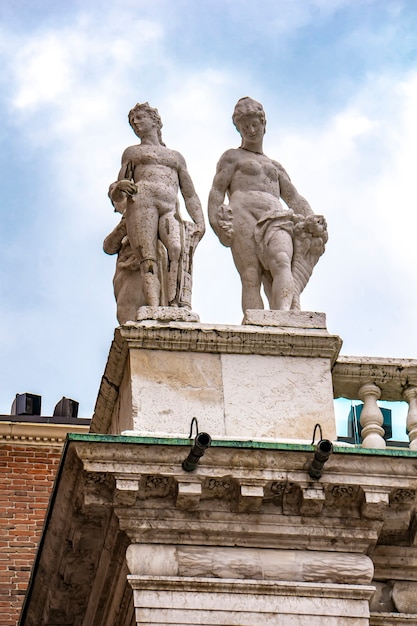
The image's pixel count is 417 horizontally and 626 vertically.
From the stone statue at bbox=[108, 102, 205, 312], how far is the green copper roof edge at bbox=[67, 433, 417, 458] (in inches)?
97.5

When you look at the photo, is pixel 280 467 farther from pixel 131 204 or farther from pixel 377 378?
pixel 131 204

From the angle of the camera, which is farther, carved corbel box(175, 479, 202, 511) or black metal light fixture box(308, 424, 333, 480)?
carved corbel box(175, 479, 202, 511)

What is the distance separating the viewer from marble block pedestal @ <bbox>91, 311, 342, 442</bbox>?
17.0m

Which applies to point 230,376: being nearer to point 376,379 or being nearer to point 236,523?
point 376,379

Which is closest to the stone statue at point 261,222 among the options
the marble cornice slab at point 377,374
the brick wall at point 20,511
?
the marble cornice slab at point 377,374

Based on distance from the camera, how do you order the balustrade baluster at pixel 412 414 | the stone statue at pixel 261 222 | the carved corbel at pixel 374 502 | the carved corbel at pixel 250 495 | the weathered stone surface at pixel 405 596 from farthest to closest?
the stone statue at pixel 261 222, the balustrade baluster at pixel 412 414, the weathered stone surface at pixel 405 596, the carved corbel at pixel 374 502, the carved corbel at pixel 250 495

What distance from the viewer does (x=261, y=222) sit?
741 inches

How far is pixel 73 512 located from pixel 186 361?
190 centimetres

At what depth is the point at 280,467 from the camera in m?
16.0

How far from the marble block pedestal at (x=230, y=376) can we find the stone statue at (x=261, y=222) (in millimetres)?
825

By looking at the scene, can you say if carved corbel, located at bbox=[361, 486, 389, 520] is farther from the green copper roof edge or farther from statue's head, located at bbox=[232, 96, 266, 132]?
statue's head, located at bbox=[232, 96, 266, 132]

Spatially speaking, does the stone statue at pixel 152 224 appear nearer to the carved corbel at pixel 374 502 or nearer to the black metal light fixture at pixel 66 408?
the carved corbel at pixel 374 502

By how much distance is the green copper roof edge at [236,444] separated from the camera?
1589 centimetres

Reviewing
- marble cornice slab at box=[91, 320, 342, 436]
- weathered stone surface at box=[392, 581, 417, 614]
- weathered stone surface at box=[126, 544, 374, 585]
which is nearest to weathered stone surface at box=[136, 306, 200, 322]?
marble cornice slab at box=[91, 320, 342, 436]
